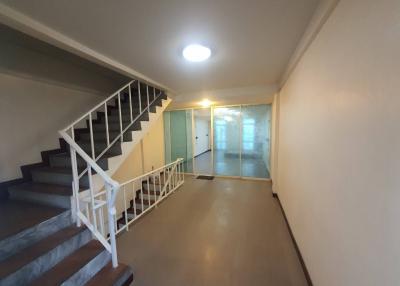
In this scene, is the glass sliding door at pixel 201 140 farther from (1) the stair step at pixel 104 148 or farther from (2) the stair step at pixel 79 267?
(2) the stair step at pixel 79 267

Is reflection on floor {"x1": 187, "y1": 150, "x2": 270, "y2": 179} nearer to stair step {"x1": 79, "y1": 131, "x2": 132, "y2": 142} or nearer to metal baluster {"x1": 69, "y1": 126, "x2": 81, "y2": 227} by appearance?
stair step {"x1": 79, "y1": 131, "x2": 132, "y2": 142}

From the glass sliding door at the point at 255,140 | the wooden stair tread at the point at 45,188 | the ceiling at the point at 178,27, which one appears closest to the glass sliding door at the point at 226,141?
the glass sliding door at the point at 255,140

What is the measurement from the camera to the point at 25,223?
1475mm

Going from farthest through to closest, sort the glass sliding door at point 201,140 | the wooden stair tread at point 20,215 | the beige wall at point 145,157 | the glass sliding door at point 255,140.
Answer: the glass sliding door at point 201,140
the glass sliding door at point 255,140
the beige wall at point 145,157
the wooden stair tread at point 20,215

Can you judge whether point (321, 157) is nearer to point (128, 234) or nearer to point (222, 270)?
point (222, 270)

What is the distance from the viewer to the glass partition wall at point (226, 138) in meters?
4.50

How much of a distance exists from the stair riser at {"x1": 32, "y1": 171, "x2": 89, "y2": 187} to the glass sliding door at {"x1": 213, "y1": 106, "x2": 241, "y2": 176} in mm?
3532

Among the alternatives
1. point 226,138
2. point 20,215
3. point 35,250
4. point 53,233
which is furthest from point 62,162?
point 226,138

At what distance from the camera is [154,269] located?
174 centimetres

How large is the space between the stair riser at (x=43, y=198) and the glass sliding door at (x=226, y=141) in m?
3.74

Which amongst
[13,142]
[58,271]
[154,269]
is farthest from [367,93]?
[13,142]

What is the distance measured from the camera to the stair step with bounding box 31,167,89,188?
2.00m

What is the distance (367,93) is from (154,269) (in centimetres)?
221

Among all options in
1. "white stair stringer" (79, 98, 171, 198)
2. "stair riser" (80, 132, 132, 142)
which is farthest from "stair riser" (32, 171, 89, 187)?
"stair riser" (80, 132, 132, 142)
